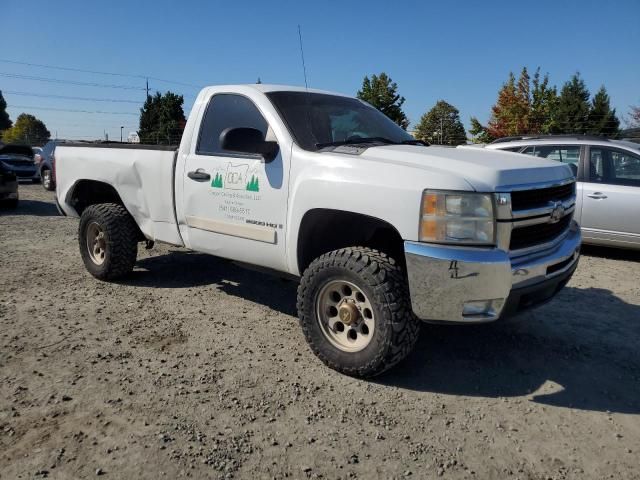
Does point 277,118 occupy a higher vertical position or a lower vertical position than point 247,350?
higher

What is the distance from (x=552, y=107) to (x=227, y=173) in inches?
1688

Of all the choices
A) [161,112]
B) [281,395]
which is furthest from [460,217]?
[161,112]

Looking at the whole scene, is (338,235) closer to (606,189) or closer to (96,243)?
(96,243)

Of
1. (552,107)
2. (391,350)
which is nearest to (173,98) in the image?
(552,107)

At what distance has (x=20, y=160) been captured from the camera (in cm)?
1841

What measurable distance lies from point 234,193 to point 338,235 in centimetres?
89

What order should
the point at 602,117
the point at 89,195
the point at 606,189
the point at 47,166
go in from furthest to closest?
1. the point at 602,117
2. the point at 47,166
3. the point at 606,189
4. the point at 89,195

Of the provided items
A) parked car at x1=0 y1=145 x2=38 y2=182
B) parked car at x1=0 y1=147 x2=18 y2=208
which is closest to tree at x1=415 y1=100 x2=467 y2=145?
parked car at x1=0 y1=145 x2=38 y2=182

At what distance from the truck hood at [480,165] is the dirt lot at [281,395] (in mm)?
1334

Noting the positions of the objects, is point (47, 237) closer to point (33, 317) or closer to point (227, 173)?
point (33, 317)

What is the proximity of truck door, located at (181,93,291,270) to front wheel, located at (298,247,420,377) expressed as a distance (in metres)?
0.47

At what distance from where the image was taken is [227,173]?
397 centimetres

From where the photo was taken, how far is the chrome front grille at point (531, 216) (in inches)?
114

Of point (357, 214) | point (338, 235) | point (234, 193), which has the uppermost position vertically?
point (234, 193)
